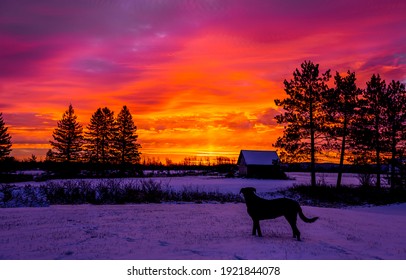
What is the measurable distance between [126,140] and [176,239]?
60.5 meters

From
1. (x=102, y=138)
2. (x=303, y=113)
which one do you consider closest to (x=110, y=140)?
(x=102, y=138)

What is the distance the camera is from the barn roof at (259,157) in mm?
66000

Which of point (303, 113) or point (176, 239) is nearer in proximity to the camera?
point (176, 239)

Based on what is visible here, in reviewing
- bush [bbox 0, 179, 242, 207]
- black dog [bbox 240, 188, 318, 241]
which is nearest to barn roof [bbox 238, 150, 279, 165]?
bush [bbox 0, 179, 242, 207]

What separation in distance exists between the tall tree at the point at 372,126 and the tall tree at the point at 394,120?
438mm

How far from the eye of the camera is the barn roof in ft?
217

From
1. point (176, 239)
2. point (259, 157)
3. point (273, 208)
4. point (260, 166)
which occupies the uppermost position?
point (259, 157)

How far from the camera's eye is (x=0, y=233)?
11.3 metres

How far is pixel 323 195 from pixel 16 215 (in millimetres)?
26706

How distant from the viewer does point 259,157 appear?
67.4 metres

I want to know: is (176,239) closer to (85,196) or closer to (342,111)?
(85,196)

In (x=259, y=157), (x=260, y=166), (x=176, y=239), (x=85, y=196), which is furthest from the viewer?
(x=259, y=157)
